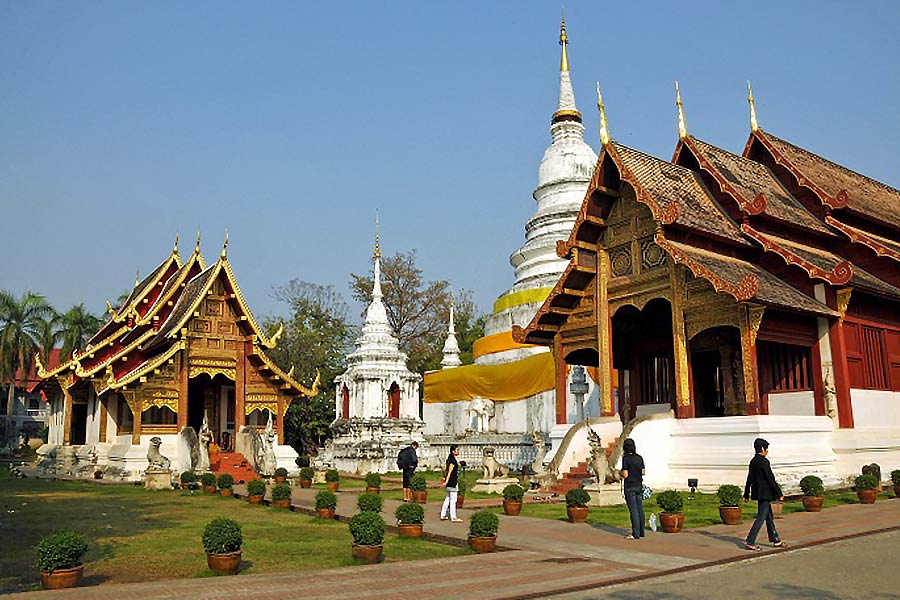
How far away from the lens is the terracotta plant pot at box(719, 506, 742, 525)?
11539 millimetres

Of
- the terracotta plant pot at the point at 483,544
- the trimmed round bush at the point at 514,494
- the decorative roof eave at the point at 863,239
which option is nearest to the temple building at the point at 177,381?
the trimmed round bush at the point at 514,494

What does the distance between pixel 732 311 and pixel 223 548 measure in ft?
37.5

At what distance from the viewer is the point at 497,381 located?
1304 inches

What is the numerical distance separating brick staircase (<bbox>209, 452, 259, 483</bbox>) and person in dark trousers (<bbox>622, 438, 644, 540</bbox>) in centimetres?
1457

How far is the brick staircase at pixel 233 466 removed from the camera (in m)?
22.6

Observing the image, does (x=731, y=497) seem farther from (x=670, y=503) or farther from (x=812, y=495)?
(x=812, y=495)

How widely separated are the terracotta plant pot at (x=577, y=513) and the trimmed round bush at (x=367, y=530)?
4290 millimetres

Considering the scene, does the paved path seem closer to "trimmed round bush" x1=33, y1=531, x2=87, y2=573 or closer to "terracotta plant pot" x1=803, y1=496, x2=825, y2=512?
"trimmed round bush" x1=33, y1=531, x2=87, y2=573

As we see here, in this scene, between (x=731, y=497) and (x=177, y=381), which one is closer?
(x=731, y=497)

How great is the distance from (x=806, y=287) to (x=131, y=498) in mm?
15307

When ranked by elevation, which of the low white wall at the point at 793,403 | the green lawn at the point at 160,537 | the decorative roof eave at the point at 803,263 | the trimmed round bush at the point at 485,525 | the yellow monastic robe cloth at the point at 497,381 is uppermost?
the decorative roof eave at the point at 803,263

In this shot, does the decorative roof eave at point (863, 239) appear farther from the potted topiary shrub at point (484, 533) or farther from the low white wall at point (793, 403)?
the potted topiary shrub at point (484, 533)

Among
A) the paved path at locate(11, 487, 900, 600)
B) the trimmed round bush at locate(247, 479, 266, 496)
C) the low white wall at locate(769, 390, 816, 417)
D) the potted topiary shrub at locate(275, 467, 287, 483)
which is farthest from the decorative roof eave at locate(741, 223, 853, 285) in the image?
the potted topiary shrub at locate(275, 467, 287, 483)

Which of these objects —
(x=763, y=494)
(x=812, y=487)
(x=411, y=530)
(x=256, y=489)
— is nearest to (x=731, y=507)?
(x=763, y=494)
